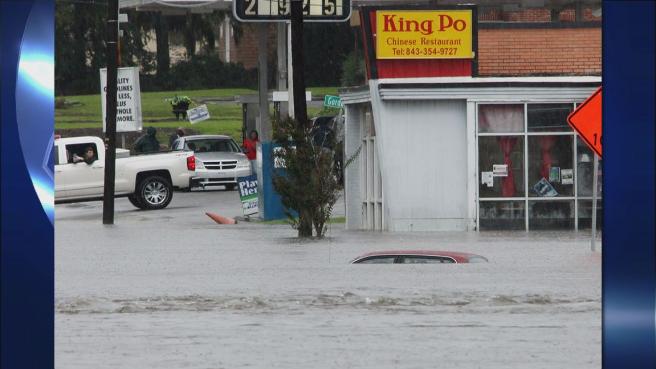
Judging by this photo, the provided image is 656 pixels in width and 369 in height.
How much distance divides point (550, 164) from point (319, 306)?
47.1 feet

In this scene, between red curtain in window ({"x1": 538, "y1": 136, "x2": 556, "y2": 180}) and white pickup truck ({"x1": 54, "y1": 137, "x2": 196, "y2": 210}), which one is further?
white pickup truck ({"x1": 54, "y1": 137, "x2": 196, "y2": 210})

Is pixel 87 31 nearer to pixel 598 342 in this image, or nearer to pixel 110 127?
pixel 110 127

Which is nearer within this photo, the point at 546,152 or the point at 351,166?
the point at 546,152

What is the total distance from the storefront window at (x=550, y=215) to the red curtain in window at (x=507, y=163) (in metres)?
0.45

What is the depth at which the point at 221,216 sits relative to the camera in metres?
32.8

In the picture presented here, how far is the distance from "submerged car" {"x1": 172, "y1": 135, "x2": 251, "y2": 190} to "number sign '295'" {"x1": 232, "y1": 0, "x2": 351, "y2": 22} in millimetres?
8009

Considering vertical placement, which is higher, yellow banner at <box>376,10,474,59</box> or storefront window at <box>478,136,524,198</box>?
yellow banner at <box>376,10,474,59</box>

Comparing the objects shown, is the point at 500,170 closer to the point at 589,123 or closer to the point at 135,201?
the point at 589,123

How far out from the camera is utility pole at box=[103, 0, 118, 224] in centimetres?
3178

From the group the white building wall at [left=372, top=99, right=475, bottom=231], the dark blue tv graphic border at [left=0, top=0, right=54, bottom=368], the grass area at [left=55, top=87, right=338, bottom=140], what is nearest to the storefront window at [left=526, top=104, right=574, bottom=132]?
the white building wall at [left=372, top=99, right=475, bottom=231]

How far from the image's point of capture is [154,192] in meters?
36.4

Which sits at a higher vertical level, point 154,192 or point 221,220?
point 154,192

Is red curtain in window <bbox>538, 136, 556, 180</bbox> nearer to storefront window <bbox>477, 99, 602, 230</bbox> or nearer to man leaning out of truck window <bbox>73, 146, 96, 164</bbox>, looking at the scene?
storefront window <bbox>477, 99, 602, 230</bbox>

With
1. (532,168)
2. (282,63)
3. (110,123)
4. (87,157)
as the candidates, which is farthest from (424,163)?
(282,63)
